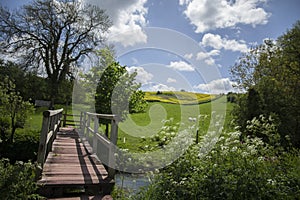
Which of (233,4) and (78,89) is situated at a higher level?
(233,4)

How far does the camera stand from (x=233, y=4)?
21.5ft

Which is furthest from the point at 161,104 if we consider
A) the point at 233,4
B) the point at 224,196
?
the point at 224,196

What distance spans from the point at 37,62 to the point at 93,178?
12396 millimetres

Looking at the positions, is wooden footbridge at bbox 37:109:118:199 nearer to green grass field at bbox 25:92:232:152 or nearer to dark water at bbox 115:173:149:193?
dark water at bbox 115:173:149:193

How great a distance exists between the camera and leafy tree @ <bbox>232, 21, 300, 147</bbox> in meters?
7.91

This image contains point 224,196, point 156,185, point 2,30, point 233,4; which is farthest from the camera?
point 2,30

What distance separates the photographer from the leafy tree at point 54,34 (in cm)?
1267

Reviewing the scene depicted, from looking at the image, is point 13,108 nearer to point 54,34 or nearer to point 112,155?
point 112,155

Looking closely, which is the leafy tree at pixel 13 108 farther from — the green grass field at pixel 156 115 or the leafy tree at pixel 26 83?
the leafy tree at pixel 26 83

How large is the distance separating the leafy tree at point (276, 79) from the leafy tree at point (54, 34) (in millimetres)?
9872

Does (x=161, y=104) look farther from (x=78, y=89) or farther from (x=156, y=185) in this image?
(x=156, y=185)

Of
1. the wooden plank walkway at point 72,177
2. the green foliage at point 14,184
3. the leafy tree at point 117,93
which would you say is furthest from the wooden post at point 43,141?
the leafy tree at point 117,93

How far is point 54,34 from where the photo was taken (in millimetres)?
13359

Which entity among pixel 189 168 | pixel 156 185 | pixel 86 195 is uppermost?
pixel 189 168
